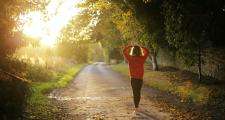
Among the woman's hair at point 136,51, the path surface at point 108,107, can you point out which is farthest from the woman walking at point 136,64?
the path surface at point 108,107

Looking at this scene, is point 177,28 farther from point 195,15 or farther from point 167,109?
point 167,109

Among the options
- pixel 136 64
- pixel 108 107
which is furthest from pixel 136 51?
pixel 108 107

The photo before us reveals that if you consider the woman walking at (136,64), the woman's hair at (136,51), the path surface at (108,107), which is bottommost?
the path surface at (108,107)

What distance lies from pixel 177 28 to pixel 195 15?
137 centimetres

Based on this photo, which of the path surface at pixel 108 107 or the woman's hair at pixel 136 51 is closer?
the path surface at pixel 108 107

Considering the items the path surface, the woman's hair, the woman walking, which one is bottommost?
the path surface

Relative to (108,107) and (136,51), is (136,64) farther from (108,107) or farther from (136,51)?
(108,107)

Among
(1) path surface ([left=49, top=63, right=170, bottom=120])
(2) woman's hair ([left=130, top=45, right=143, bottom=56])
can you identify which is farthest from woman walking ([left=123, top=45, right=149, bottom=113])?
(1) path surface ([left=49, top=63, right=170, bottom=120])

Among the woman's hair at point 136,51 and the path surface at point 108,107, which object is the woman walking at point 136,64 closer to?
the woman's hair at point 136,51

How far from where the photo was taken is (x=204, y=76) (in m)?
24.7

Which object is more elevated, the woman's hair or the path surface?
the woman's hair

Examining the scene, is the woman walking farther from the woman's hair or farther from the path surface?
the path surface

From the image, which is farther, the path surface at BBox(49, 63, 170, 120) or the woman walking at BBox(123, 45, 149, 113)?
the woman walking at BBox(123, 45, 149, 113)

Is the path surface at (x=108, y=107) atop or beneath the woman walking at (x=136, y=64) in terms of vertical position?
beneath
